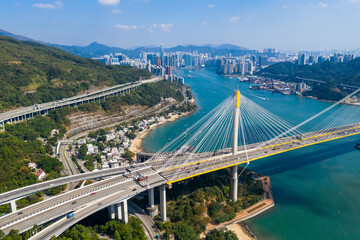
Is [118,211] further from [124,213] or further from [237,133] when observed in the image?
[237,133]

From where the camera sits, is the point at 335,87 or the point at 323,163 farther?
the point at 335,87

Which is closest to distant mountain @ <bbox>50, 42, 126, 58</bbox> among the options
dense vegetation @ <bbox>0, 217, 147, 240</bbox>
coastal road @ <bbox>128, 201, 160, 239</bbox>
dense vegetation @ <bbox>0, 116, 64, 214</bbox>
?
dense vegetation @ <bbox>0, 116, 64, 214</bbox>

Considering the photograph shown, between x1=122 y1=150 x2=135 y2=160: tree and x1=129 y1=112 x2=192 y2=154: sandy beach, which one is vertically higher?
x1=122 y1=150 x2=135 y2=160: tree

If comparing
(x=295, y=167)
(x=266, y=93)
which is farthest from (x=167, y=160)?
(x=266, y=93)

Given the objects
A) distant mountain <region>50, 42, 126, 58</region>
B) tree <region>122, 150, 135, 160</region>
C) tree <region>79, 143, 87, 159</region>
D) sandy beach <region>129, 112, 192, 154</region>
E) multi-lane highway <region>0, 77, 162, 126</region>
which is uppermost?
distant mountain <region>50, 42, 126, 58</region>

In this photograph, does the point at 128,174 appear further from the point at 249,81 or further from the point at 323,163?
the point at 249,81

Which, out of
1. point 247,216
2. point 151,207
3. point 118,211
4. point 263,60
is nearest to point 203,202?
point 247,216

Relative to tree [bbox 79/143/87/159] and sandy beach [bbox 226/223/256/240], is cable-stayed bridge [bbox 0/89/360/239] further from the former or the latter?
tree [bbox 79/143/87/159]
